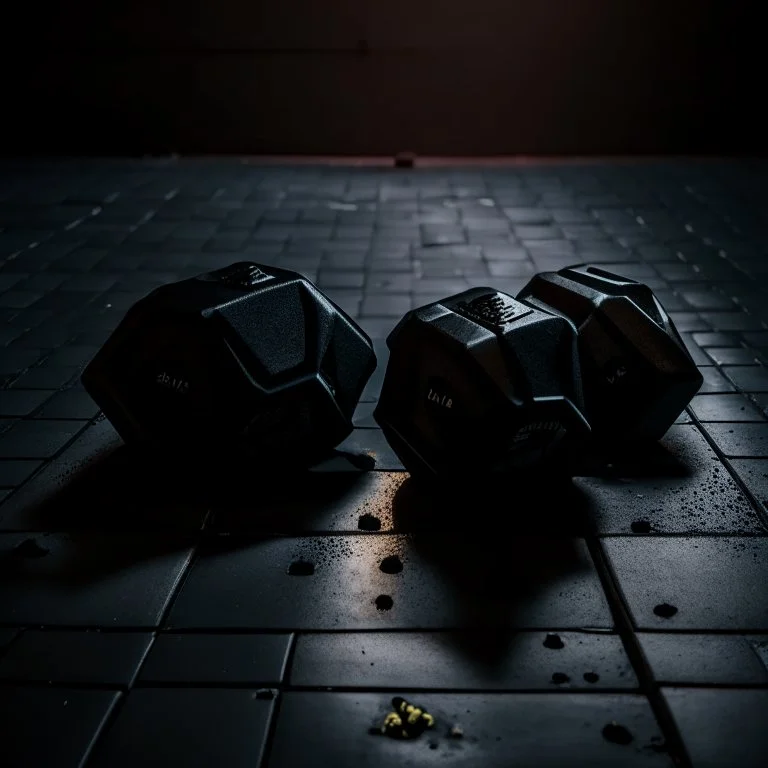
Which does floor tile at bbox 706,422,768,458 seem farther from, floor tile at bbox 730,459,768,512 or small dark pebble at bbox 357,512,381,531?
small dark pebble at bbox 357,512,381,531

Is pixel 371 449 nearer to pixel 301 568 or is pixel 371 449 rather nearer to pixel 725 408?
pixel 301 568

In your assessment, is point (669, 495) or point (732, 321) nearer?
point (669, 495)

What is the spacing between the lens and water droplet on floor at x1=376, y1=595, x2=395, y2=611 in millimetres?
2125

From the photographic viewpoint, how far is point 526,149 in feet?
31.3

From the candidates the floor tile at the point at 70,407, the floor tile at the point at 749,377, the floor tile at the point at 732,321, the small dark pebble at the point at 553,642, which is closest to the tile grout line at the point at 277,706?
the small dark pebble at the point at 553,642

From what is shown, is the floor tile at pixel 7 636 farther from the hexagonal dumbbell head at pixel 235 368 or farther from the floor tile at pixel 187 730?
the hexagonal dumbbell head at pixel 235 368

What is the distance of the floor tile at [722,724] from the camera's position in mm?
1654

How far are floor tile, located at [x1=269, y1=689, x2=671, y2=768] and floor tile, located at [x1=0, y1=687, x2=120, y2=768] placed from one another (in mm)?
401

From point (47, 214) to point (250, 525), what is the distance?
16.1ft

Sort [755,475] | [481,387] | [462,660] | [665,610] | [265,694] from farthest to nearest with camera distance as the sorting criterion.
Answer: [755,475]
[481,387]
[665,610]
[462,660]
[265,694]

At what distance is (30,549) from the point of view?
2367 millimetres

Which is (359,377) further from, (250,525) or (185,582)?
(185,582)

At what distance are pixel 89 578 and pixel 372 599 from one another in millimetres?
782

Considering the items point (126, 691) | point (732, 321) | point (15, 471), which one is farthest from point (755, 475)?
point (15, 471)
